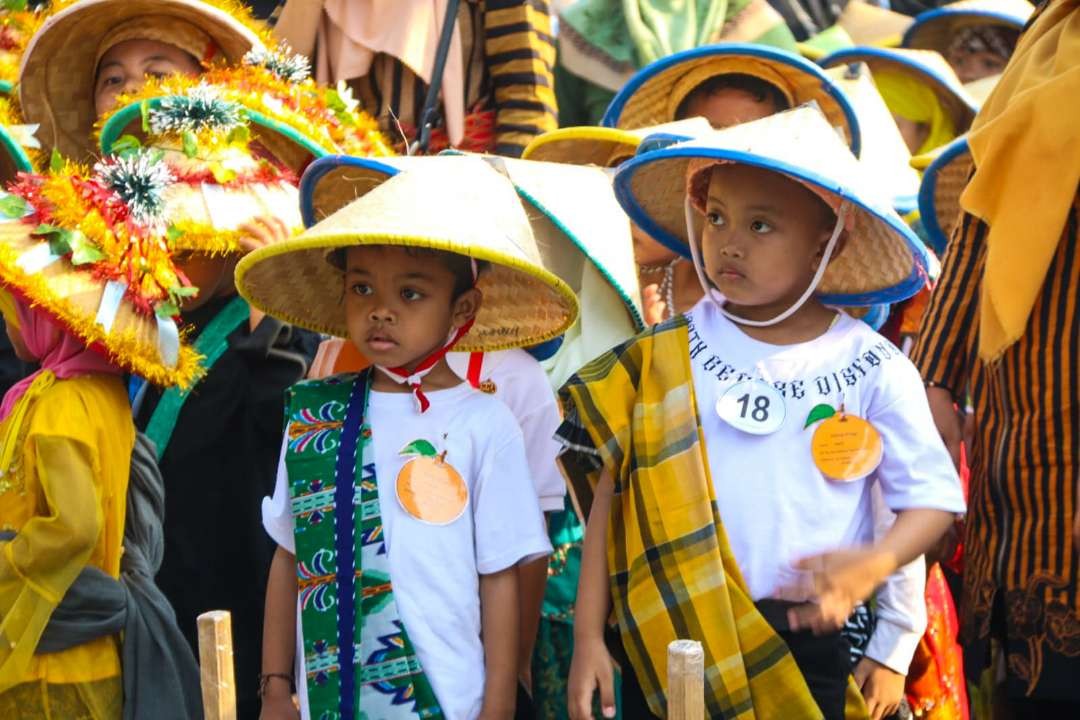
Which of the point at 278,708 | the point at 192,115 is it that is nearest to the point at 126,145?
the point at 192,115

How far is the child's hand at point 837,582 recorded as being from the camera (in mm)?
2797

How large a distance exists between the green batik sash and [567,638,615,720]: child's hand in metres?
0.32

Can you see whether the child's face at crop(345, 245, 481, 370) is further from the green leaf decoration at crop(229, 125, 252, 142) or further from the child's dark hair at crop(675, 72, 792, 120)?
the child's dark hair at crop(675, 72, 792, 120)

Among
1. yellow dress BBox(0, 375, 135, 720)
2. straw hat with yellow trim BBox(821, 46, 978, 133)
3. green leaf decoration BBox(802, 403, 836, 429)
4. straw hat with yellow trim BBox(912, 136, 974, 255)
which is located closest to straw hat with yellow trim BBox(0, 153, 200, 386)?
yellow dress BBox(0, 375, 135, 720)

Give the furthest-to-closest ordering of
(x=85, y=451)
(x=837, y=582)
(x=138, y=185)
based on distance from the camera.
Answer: (x=138, y=185)
(x=85, y=451)
(x=837, y=582)

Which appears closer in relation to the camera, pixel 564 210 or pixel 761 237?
pixel 761 237

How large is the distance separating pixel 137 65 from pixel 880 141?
231cm

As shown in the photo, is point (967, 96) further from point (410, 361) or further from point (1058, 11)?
point (410, 361)

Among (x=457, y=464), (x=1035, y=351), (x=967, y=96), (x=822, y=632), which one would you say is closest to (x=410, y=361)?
(x=457, y=464)

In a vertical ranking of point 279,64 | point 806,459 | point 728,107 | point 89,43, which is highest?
point 89,43

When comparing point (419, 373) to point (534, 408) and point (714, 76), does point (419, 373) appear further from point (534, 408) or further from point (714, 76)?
point (714, 76)

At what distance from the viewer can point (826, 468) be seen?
299 centimetres

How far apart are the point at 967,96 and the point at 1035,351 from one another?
2.72 meters

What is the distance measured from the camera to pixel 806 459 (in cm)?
302
